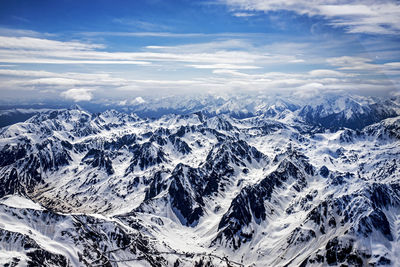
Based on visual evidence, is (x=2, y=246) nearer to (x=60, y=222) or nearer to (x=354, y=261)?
(x=60, y=222)

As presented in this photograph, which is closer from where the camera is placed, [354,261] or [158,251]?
[354,261]

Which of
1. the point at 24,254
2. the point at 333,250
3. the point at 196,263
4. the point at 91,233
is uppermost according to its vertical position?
the point at 24,254

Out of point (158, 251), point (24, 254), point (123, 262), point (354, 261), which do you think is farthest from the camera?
point (158, 251)

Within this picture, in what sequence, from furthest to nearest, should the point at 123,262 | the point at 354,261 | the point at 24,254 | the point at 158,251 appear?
the point at 158,251 → the point at 354,261 → the point at 123,262 → the point at 24,254

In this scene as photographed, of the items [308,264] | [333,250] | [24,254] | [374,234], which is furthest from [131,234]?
[374,234]

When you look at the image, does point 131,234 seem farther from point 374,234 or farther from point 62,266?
point 374,234

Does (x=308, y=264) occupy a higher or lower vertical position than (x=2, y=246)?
lower

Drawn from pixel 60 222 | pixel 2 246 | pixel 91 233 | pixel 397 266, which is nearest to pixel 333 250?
pixel 397 266

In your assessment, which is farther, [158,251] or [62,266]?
[158,251]

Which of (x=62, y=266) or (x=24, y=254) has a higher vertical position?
(x=24, y=254)
